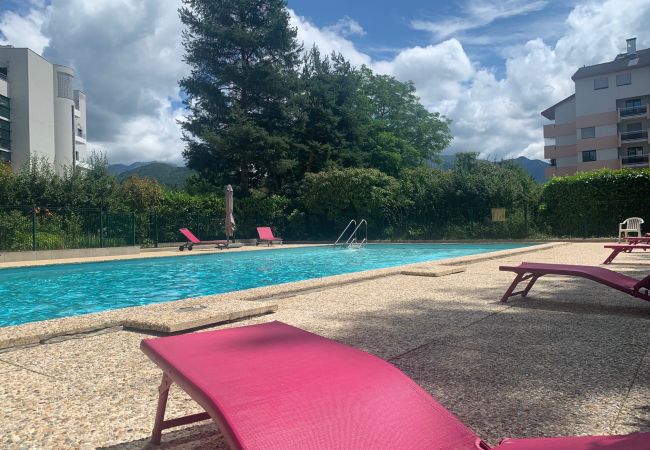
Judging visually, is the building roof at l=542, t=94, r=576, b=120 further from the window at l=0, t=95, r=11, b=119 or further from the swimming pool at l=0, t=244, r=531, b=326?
the window at l=0, t=95, r=11, b=119

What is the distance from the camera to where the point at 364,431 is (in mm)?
1517

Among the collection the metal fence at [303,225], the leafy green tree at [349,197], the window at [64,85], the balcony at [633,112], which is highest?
the window at [64,85]

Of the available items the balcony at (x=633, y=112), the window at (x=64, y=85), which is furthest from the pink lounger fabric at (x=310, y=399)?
the window at (x=64, y=85)

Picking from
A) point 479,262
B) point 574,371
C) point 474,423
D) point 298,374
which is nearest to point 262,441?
point 298,374

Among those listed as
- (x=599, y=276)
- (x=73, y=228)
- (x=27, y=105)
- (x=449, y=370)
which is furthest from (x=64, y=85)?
(x=449, y=370)

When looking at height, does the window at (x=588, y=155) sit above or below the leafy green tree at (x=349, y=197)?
above

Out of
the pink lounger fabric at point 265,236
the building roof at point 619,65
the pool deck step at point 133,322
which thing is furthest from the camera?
the building roof at point 619,65

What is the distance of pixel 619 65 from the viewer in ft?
164

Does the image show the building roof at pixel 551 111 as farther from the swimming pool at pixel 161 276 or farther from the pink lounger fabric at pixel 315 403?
the pink lounger fabric at pixel 315 403

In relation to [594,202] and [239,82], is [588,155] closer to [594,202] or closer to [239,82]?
[594,202]

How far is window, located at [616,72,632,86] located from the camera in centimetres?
4991

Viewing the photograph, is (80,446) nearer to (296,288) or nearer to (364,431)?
(364,431)

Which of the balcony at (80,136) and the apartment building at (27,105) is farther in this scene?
the balcony at (80,136)

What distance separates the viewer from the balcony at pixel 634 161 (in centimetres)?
4894
